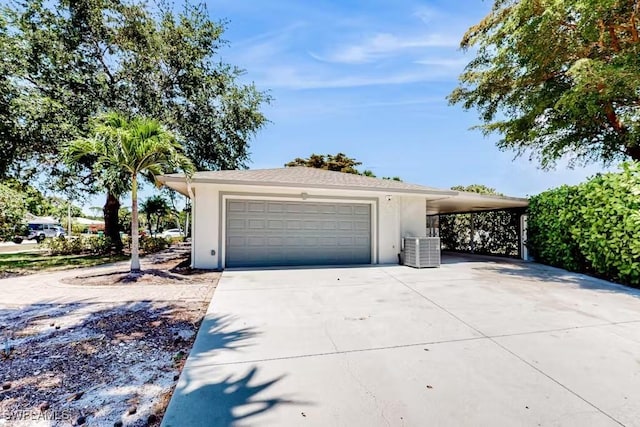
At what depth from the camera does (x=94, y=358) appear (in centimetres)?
303

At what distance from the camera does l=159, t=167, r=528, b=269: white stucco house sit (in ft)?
28.5

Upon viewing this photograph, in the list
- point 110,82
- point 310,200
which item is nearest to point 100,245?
point 110,82

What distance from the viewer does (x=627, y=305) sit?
203 inches

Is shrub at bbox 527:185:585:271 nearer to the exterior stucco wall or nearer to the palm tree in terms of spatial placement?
the exterior stucco wall

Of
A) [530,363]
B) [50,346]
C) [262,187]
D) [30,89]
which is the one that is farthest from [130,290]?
[30,89]

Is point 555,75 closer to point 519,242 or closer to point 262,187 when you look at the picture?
point 519,242

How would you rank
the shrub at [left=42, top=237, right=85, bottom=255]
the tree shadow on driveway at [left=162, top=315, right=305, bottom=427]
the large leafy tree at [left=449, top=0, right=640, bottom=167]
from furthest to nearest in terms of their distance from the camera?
the shrub at [left=42, top=237, right=85, bottom=255]
the large leafy tree at [left=449, top=0, right=640, bottom=167]
the tree shadow on driveway at [left=162, top=315, right=305, bottom=427]

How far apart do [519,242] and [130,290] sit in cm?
1292

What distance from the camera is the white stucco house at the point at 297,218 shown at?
8680 mm

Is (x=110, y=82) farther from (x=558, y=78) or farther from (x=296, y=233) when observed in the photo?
(x=558, y=78)

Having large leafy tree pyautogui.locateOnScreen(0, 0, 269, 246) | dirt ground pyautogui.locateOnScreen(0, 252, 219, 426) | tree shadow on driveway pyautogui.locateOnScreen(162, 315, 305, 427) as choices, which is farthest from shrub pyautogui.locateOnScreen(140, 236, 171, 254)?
tree shadow on driveway pyautogui.locateOnScreen(162, 315, 305, 427)

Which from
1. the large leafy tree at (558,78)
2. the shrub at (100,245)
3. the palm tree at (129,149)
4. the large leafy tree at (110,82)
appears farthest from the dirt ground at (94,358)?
the large leafy tree at (558,78)

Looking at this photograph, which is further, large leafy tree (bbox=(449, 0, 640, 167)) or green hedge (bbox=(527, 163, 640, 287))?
large leafy tree (bbox=(449, 0, 640, 167))

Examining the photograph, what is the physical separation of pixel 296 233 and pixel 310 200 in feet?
3.61
